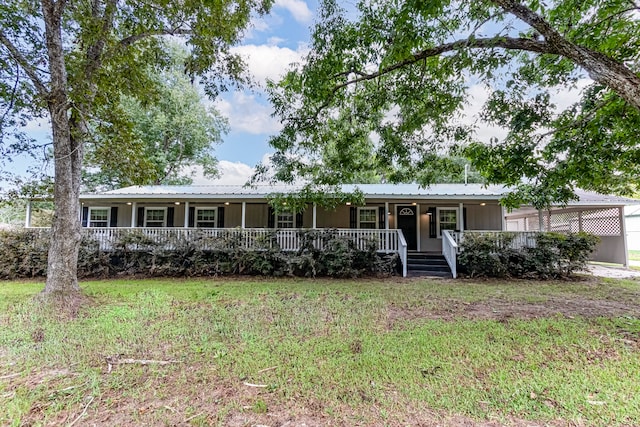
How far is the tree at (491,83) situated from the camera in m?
4.71

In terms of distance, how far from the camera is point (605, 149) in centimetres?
554

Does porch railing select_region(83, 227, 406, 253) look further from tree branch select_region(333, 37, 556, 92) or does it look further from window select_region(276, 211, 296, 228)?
tree branch select_region(333, 37, 556, 92)

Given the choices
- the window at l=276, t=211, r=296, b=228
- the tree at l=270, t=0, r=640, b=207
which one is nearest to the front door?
the window at l=276, t=211, r=296, b=228

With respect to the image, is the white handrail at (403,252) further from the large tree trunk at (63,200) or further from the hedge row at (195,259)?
the large tree trunk at (63,200)

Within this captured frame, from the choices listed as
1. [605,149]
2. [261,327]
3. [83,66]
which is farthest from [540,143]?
[83,66]

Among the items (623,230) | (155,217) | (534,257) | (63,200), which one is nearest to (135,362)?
(63,200)

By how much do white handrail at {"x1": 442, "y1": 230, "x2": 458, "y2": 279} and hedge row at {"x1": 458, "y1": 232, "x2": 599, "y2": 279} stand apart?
22cm

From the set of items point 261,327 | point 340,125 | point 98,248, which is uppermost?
point 340,125

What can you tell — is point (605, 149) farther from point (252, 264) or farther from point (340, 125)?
point (252, 264)

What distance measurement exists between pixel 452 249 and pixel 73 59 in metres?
11.2

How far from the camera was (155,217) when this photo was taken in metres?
13.0

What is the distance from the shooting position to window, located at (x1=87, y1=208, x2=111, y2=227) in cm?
1303

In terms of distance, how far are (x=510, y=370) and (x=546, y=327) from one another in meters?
1.92

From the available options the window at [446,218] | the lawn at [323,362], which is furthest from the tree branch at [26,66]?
the window at [446,218]
